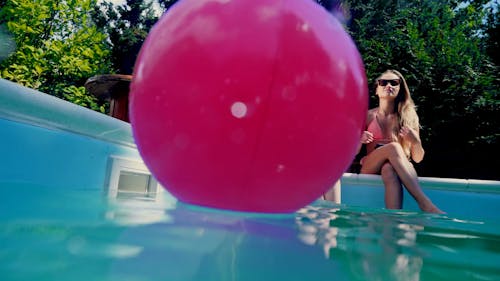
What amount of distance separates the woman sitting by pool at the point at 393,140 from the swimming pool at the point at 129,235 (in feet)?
5.45

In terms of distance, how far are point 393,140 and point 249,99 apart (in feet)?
10.4

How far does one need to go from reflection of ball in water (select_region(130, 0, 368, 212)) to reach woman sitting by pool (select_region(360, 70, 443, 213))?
7.69 feet

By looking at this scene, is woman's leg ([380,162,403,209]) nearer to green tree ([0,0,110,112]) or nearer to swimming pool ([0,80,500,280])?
swimming pool ([0,80,500,280])

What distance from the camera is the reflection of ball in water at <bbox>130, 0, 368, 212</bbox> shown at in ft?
4.43

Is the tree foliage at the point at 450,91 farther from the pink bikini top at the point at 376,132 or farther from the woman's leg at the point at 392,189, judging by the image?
the woman's leg at the point at 392,189

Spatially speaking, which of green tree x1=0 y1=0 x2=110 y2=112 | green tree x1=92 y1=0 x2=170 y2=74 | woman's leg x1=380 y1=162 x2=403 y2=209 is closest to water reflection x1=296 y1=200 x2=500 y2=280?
woman's leg x1=380 y1=162 x2=403 y2=209

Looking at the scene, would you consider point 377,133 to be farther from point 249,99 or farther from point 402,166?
point 249,99

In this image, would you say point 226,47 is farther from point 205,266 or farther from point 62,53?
point 62,53

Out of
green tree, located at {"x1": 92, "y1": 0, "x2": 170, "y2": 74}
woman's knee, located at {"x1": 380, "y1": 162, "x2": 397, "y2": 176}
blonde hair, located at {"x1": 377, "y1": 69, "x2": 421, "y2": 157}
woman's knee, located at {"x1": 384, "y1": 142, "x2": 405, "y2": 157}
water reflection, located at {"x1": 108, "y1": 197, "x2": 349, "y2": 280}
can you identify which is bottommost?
water reflection, located at {"x1": 108, "y1": 197, "x2": 349, "y2": 280}

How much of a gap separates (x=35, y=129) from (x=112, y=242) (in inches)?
58.3

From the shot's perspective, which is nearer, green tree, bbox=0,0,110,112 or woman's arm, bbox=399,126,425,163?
woman's arm, bbox=399,126,425,163

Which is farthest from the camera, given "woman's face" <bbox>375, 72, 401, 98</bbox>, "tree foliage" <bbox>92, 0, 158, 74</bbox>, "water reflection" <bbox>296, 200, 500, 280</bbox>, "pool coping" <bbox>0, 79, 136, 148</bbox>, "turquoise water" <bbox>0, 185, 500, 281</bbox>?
"tree foliage" <bbox>92, 0, 158, 74</bbox>

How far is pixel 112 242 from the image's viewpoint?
3.48 feet

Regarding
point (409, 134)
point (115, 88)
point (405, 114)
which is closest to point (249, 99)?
point (409, 134)
